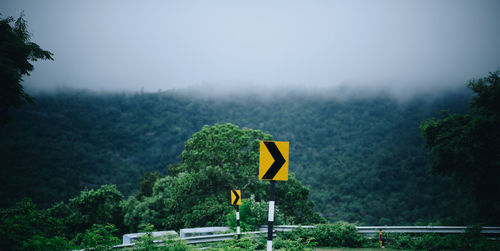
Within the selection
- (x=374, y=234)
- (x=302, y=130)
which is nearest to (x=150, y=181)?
(x=374, y=234)

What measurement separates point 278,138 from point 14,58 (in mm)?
96691

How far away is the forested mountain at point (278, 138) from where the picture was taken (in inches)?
2625

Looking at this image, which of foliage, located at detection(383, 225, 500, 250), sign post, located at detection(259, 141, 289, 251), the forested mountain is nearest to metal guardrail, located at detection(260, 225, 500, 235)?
foliage, located at detection(383, 225, 500, 250)

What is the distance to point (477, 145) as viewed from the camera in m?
18.0

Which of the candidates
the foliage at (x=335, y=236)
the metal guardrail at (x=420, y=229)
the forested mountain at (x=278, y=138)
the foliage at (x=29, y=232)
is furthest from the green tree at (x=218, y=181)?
the forested mountain at (x=278, y=138)

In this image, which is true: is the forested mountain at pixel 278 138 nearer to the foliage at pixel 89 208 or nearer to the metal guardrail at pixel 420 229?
the metal guardrail at pixel 420 229

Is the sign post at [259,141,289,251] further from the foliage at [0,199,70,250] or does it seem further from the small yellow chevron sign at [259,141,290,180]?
the foliage at [0,199,70,250]

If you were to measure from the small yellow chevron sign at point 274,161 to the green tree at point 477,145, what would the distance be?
56.3 feet

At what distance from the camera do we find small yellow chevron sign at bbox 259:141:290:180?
491 cm

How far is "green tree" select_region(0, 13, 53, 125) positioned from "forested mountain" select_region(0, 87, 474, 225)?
168ft

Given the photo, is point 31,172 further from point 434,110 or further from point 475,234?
point 434,110

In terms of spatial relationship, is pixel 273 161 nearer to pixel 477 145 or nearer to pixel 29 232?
pixel 29 232

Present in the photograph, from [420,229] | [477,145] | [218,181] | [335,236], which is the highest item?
[477,145]

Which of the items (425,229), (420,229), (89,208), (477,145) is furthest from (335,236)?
(89,208)
